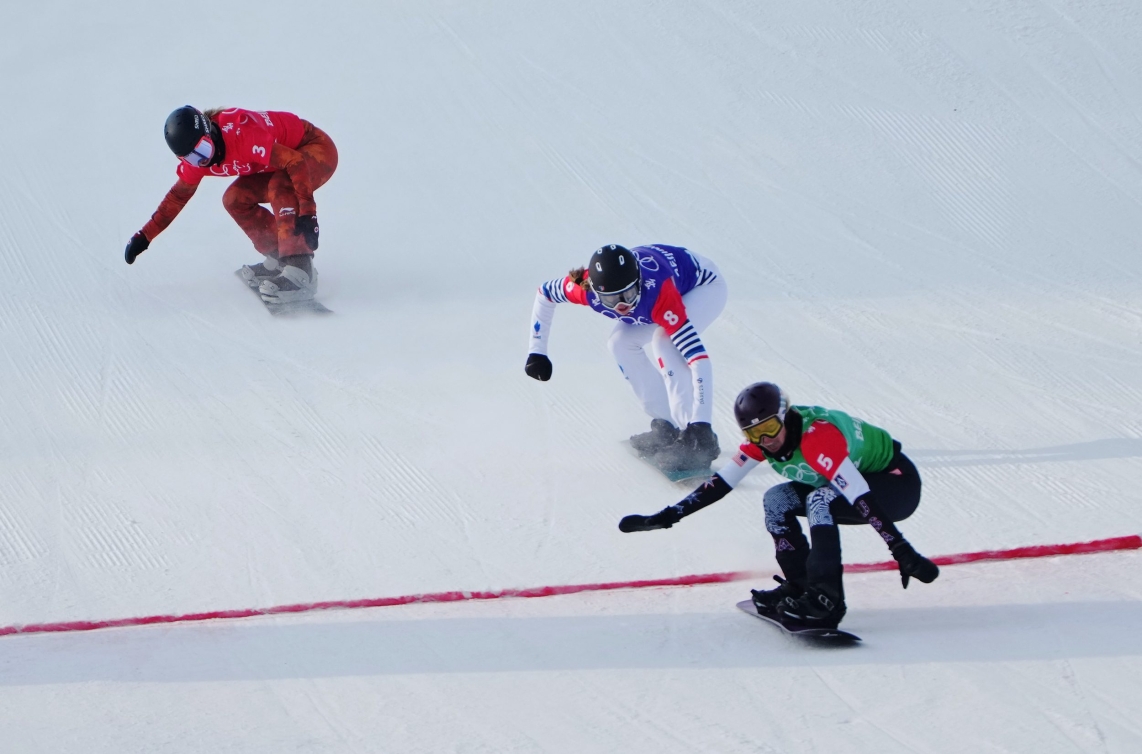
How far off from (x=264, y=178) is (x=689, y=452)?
351 centimetres

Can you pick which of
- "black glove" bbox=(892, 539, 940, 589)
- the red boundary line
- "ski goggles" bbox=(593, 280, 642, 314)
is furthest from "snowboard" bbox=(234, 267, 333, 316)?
"black glove" bbox=(892, 539, 940, 589)

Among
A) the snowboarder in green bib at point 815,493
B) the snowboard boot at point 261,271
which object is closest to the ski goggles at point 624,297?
the snowboarder in green bib at point 815,493

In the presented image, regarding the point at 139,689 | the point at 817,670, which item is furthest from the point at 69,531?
the point at 817,670

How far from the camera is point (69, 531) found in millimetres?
5410

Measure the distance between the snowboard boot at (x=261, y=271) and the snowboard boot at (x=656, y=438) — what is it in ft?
9.93

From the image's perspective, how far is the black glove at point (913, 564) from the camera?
13.1 feet

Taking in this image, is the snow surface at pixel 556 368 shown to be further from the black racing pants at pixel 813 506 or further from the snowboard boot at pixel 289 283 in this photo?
the black racing pants at pixel 813 506

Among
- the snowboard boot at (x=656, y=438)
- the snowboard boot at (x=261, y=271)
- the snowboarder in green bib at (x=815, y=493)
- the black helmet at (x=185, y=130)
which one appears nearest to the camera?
the snowboarder in green bib at (x=815, y=493)

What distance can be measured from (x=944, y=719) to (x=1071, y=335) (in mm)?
4087

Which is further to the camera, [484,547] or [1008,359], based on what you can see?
[1008,359]

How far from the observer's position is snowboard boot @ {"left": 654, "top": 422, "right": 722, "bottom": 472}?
18.9 ft

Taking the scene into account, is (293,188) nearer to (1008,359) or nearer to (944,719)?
(1008,359)

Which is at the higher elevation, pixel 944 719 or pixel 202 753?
pixel 944 719

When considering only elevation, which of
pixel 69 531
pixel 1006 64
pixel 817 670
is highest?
pixel 1006 64
